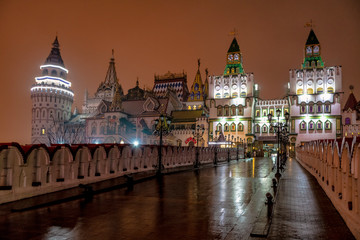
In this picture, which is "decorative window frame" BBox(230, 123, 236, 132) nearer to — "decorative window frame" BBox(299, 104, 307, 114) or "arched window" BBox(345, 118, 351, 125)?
"decorative window frame" BBox(299, 104, 307, 114)

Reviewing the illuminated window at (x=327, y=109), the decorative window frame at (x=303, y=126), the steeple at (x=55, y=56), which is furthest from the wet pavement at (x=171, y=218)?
the steeple at (x=55, y=56)

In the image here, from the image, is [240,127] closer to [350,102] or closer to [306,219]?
[350,102]

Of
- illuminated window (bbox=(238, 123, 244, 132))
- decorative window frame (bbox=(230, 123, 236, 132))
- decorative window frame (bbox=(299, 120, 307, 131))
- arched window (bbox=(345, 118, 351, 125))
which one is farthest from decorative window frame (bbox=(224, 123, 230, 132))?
arched window (bbox=(345, 118, 351, 125))

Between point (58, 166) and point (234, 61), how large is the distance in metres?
67.6

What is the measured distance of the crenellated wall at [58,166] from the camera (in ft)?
28.1

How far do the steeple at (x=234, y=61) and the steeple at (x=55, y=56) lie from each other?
48340 mm

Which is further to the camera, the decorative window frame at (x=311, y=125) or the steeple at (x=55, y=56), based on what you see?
the steeple at (x=55, y=56)

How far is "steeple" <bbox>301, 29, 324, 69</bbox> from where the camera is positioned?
67.0 meters

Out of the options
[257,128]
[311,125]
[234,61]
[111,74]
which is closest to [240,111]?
[257,128]

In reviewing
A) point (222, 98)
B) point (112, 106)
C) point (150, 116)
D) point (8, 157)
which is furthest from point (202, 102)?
point (8, 157)

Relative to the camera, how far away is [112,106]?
6275 cm

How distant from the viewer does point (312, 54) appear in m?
68.1

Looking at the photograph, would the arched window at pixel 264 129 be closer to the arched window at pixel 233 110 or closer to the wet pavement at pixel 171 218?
the arched window at pixel 233 110

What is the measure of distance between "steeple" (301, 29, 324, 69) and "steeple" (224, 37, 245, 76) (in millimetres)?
15263
